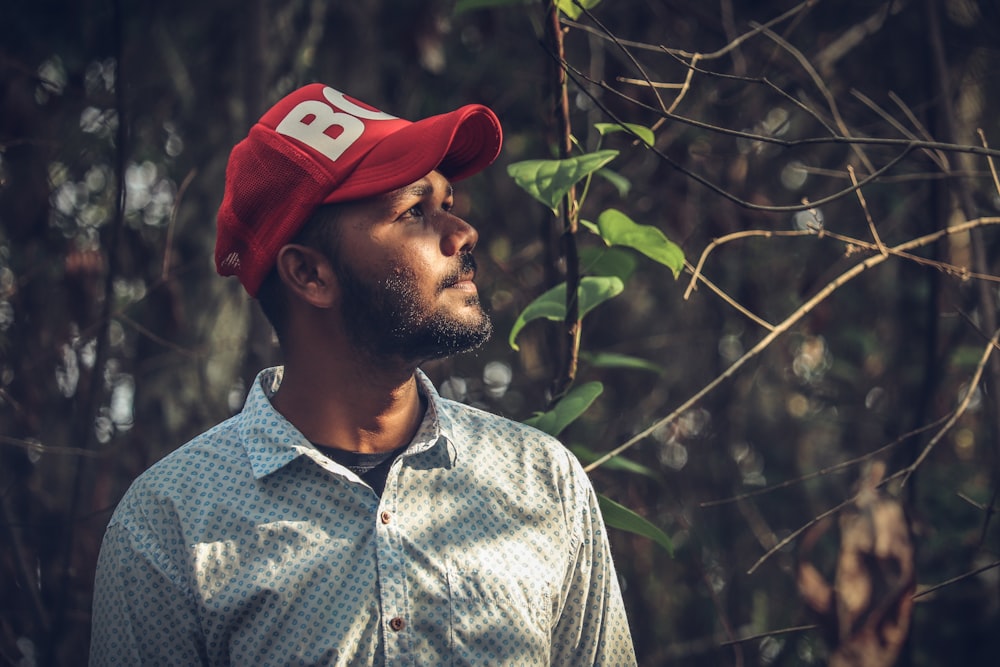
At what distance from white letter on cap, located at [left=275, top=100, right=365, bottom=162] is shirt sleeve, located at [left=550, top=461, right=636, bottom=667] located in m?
0.60

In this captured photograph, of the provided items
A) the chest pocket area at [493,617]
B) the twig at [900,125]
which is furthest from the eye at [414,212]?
the twig at [900,125]

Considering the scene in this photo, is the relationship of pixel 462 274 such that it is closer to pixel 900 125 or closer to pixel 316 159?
pixel 316 159

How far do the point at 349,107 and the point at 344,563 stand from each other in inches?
27.1

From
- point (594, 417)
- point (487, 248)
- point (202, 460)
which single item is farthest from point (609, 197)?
point (202, 460)

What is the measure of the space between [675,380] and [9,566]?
6.66 feet

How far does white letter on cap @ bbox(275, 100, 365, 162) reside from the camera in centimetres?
144

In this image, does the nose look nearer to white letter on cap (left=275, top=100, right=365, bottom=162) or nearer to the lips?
the lips

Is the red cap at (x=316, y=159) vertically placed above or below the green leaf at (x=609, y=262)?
above

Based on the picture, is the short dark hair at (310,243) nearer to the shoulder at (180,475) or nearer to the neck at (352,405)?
Answer: the neck at (352,405)

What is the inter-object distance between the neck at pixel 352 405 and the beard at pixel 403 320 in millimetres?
39

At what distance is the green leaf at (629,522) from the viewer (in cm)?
148

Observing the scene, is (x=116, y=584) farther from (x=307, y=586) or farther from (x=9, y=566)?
(x=9, y=566)

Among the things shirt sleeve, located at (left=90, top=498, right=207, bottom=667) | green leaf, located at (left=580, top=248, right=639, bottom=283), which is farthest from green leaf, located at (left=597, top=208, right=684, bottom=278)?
shirt sleeve, located at (left=90, top=498, right=207, bottom=667)

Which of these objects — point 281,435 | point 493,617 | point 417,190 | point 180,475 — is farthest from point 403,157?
point 493,617
